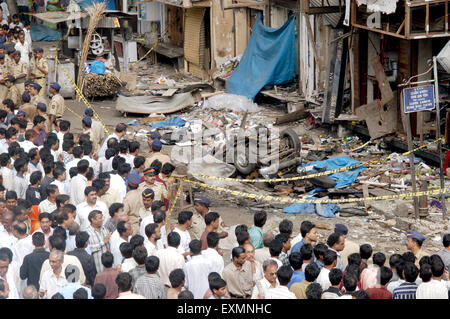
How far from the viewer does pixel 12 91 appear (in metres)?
15.1

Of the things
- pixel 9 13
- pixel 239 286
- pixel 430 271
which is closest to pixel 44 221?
pixel 239 286

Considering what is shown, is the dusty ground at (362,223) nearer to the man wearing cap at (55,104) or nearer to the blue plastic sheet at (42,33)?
the man wearing cap at (55,104)

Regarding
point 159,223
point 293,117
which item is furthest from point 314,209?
point 293,117

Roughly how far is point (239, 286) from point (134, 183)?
270 centimetres

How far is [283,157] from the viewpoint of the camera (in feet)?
43.3

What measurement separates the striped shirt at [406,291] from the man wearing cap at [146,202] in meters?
3.34

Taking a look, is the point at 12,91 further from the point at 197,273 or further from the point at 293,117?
the point at 197,273

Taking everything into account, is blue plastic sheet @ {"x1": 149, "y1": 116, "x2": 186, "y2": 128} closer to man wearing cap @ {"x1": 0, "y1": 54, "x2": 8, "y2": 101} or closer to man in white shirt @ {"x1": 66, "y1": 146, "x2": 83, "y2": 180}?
man wearing cap @ {"x1": 0, "y1": 54, "x2": 8, "y2": 101}

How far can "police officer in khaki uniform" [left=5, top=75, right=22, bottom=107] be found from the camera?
14711 millimetres

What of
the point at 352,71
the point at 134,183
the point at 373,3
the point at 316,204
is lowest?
the point at 316,204

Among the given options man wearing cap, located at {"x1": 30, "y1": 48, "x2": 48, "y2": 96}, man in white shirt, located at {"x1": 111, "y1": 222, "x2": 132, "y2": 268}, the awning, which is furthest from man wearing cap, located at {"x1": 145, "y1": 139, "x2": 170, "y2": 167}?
the awning

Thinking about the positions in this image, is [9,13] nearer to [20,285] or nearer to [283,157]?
[283,157]

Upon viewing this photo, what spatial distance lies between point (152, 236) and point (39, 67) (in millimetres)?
9421

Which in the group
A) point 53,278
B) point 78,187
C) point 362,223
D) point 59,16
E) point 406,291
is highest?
point 59,16
